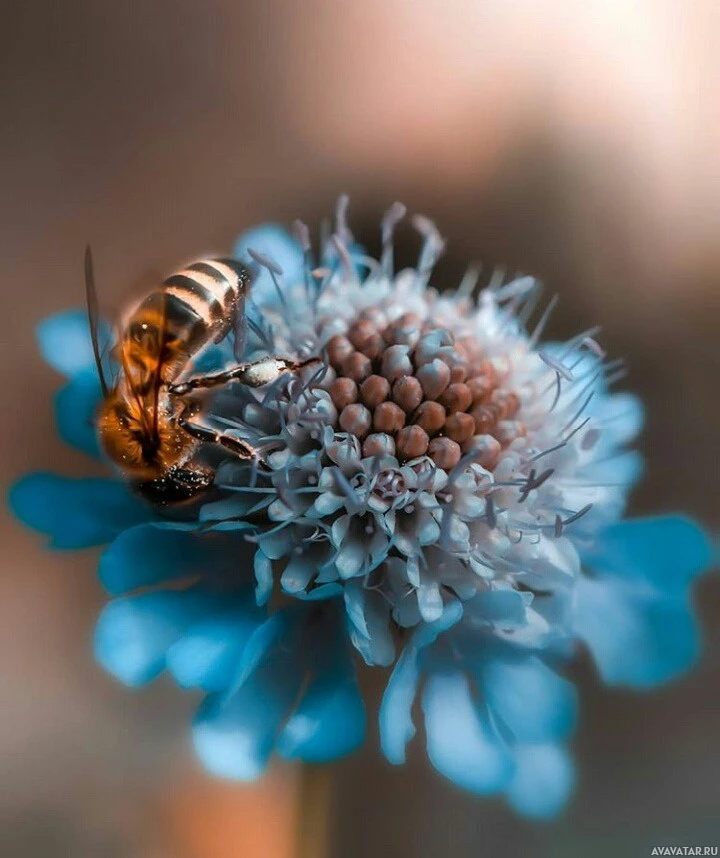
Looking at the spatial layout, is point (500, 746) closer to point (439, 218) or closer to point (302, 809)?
point (302, 809)

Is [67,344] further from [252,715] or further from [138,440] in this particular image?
[252,715]

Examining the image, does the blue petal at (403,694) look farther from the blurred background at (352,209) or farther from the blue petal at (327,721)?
the blurred background at (352,209)

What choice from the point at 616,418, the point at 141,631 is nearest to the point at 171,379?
the point at 141,631

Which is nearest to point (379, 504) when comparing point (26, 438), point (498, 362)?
point (498, 362)

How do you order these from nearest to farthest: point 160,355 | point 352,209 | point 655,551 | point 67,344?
1. point 160,355
2. point 655,551
3. point 67,344
4. point 352,209

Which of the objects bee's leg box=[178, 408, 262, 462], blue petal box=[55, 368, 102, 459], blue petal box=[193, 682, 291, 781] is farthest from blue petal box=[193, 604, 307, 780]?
blue petal box=[55, 368, 102, 459]

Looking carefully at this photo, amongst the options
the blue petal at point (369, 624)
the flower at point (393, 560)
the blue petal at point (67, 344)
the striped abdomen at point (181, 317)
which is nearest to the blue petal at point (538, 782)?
the flower at point (393, 560)

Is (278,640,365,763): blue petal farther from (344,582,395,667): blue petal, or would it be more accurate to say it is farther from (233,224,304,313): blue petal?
(233,224,304,313): blue petal
